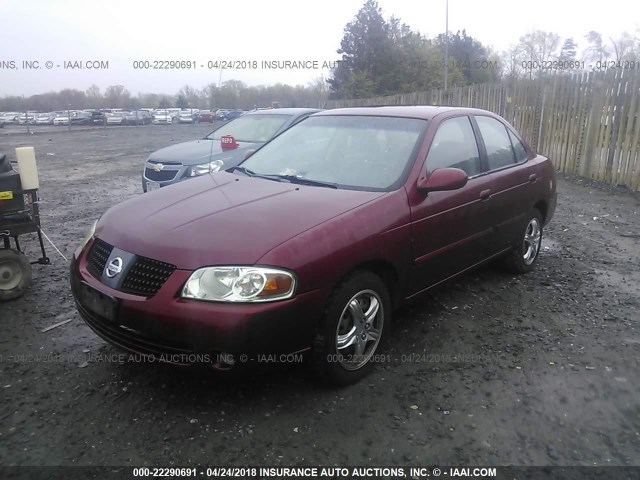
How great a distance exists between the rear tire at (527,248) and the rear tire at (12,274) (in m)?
4.45

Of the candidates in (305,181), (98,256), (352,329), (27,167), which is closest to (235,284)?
(352,329)

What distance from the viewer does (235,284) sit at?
2.63 m

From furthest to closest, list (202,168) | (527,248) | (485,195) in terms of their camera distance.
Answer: (202,168)
(527,248)
(485,195)

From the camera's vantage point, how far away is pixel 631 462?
8.33ft

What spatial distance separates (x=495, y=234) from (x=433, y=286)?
0.98 meters

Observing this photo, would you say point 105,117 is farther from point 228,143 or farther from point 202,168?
point 202,168

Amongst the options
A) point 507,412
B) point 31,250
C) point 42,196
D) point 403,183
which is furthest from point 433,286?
point 42,196

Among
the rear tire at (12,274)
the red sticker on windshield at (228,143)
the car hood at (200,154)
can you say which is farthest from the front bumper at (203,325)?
the red sticker on windshield at (228,143)

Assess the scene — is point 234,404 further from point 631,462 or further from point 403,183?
point 631,462

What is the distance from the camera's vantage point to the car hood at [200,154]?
7.70 meters

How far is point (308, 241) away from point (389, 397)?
108 cm

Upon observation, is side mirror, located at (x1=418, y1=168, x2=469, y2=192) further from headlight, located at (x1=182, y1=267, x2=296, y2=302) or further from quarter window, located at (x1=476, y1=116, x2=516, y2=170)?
headlight, located at (x1=182, y1=267, x2=296, y2=302)

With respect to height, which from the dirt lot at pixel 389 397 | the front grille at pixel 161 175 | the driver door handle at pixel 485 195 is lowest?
the dirt lot at pixel 389 397

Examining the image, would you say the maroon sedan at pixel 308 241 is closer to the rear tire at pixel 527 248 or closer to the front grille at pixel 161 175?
the rear tire at pixel 527 248
